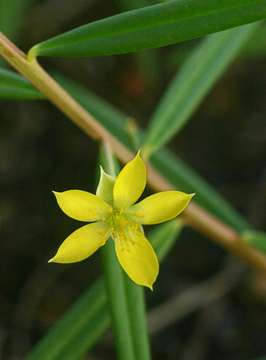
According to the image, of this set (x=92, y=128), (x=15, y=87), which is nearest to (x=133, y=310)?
(x=92, y=128)

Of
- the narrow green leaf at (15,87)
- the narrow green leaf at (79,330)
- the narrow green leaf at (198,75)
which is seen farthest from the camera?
the narrow green leaf at (198,75)

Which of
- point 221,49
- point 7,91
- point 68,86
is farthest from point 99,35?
point 68,86

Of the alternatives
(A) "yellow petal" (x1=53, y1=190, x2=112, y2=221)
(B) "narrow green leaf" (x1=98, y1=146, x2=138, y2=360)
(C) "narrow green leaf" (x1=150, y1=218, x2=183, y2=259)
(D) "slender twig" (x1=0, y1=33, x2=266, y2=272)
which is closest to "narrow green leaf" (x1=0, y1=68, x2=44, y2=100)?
(D) "slender twig" (x1=0, y1=33, x2=266, y2=272)

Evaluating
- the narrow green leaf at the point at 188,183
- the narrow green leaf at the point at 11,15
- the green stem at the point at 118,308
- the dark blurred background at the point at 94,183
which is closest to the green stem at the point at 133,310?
the green stem at the point at 118,308

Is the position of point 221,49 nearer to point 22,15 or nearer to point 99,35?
point 99,35

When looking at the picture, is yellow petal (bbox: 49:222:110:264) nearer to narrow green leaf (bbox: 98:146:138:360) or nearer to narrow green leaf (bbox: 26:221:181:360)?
narrow green leaf (bbox: 98:146:138:360)

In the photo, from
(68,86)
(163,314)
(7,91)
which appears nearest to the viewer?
(7,91)

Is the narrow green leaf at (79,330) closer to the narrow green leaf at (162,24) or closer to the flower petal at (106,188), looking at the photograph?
the flower petal at (106,188)
